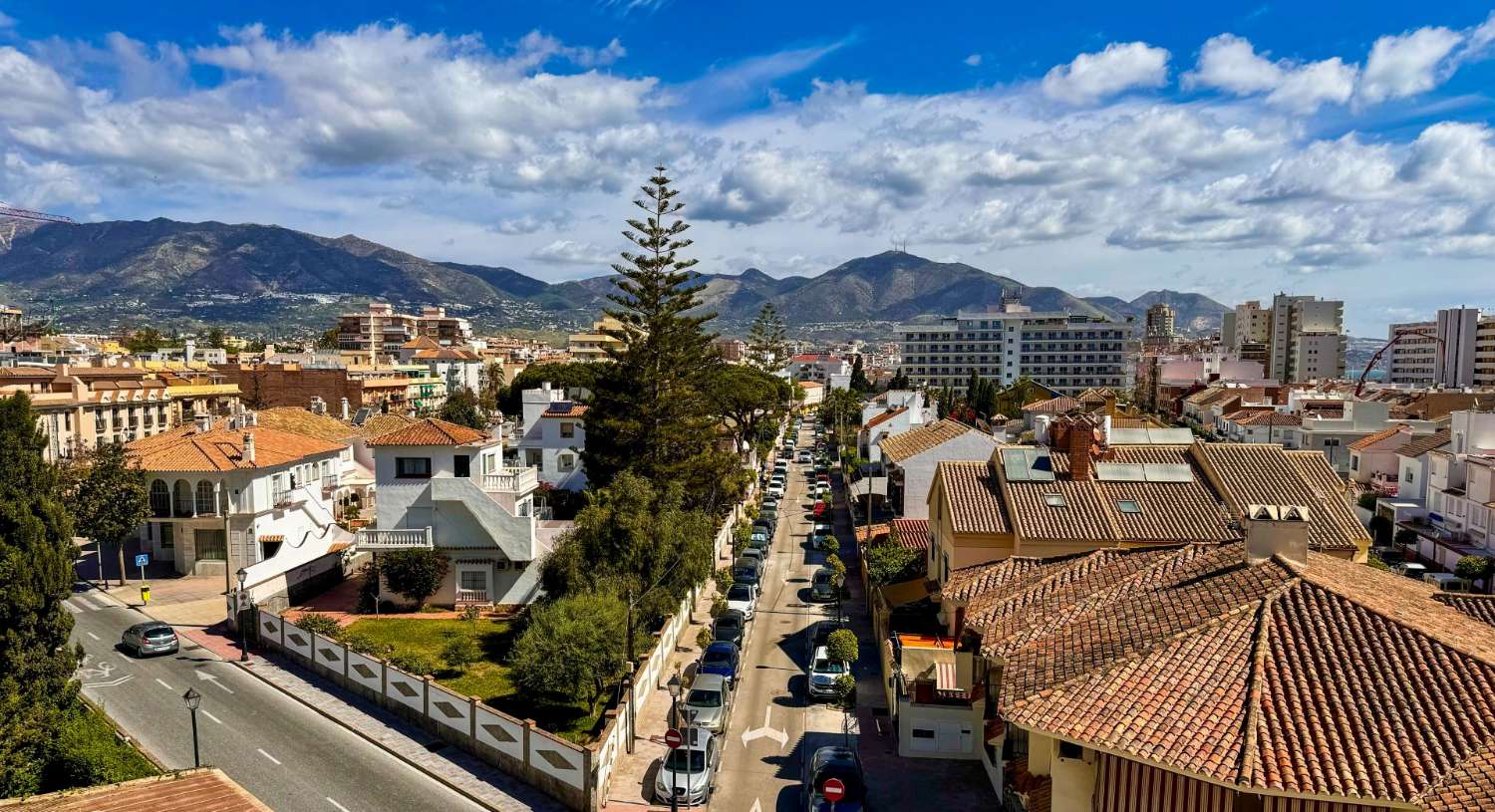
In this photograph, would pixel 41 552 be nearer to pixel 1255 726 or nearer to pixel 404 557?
pixel 404 557

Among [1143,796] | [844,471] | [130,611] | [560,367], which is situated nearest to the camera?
[1143,796]

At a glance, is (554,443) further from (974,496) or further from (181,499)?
(974,496)

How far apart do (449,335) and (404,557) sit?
158684 mm

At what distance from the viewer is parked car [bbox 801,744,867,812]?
15.5 m

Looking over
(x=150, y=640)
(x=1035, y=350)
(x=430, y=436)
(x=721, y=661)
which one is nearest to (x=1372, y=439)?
(x=721, y=661)

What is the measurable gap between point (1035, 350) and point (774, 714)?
115606 mm

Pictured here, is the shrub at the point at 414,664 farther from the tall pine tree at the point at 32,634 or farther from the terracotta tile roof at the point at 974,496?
the terracotta tile roof at the point at 974,496

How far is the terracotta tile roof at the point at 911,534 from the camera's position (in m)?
29.3

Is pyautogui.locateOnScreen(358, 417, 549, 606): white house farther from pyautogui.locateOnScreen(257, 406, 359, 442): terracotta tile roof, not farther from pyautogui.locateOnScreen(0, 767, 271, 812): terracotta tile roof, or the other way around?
pyautogui.locateOnScreen(257, 406, 359, 442): terracotta tile roof

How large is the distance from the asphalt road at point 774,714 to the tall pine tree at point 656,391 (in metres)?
6.18

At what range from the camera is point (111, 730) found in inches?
712

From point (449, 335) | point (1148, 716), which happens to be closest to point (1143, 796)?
point (1148, 716)

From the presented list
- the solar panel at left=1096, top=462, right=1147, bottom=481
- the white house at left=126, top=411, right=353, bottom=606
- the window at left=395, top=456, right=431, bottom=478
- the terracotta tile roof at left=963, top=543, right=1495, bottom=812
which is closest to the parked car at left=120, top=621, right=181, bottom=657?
the white house at left=126, top=411, right=353, bottom=606

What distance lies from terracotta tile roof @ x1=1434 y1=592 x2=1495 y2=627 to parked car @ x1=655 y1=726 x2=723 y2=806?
41.7 feet
